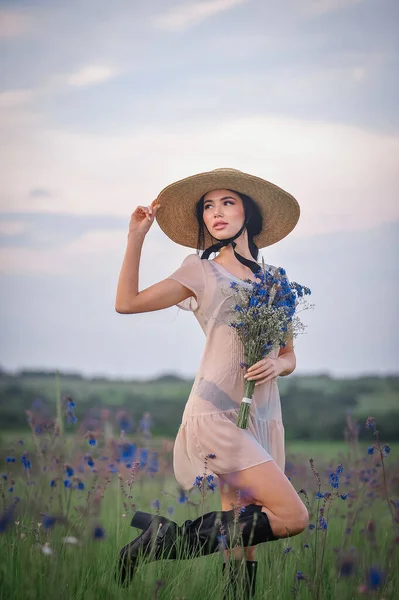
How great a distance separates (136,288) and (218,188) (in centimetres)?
76

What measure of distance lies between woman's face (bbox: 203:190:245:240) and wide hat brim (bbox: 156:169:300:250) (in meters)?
0.04

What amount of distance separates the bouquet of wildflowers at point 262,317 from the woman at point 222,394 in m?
0.07

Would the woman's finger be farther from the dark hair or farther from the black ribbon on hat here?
the dark hair

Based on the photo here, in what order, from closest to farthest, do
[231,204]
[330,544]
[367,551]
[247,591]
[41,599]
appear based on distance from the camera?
[41,599]
[247,591]
[231,204]
[367,551]
[330,544]

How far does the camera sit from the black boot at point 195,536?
3.39 meters

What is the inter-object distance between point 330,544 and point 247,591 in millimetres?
1467

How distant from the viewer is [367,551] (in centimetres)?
457

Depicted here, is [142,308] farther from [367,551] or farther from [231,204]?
[367,551]

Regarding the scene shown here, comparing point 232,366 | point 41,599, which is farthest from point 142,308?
point 41,599

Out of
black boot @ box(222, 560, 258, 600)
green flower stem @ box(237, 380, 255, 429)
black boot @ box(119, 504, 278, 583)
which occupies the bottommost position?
black boot @ box(222, 560, 258, 600)

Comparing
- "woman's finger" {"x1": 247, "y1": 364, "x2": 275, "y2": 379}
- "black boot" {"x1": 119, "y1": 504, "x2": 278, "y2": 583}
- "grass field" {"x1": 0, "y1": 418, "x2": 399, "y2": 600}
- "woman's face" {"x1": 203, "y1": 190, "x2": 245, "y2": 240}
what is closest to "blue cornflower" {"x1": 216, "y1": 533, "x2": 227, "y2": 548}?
"black boot" {"x1": 119, "y1": 504, "x2": 278, "y2": 583}

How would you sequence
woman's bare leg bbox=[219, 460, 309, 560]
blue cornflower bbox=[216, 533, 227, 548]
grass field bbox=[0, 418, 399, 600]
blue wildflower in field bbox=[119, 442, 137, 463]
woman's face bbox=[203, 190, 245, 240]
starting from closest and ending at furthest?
grass field bbox=[0, 418, 399, 600] < blue cornflower bbox=[216, 533, 227, 548] < woman's bare leg bbox=[219, 460, 309, 560] < woman's face bbox=[203, 190, 245, 240] < blue wildflower in field bbox=[119, 442, 137, 463]

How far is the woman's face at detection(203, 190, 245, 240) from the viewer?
3.98m

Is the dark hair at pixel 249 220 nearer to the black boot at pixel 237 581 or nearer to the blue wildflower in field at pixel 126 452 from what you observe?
the blue wildflower in field at pixel 126 452
